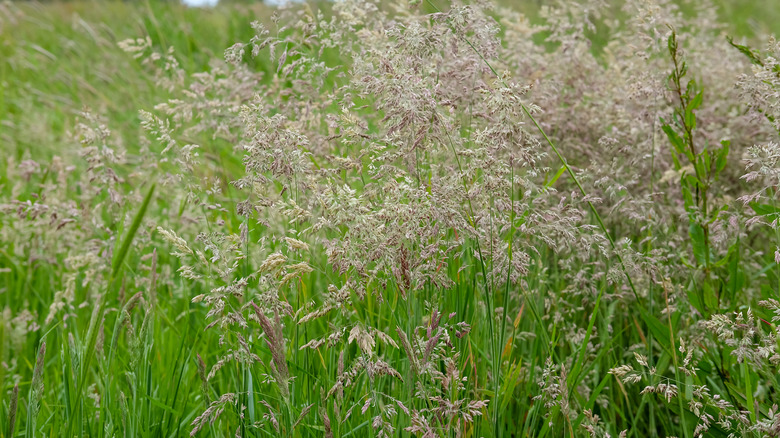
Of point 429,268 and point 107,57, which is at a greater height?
point 107,57

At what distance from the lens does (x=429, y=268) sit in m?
1.62

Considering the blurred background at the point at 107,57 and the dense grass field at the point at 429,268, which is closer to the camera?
the dense grass field at the point at 429,268

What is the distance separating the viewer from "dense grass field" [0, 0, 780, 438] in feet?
5.18

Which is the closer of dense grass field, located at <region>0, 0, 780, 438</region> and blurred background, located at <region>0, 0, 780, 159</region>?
dense grass field, located at <region>0, 0, 780, 438</region>

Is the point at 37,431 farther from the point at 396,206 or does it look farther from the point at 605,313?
the point at 605,313

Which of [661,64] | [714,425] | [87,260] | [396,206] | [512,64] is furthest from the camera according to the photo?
[661,64]

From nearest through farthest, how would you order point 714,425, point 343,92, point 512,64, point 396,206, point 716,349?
point 396,206, point 714,425, point 343,92, point 716,349, point 512,64

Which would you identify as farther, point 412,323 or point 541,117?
point 541,117

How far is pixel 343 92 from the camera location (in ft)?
6.52

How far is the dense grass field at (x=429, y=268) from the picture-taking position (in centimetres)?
158

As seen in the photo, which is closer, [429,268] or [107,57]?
[429,268]

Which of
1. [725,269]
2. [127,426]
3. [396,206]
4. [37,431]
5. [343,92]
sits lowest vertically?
[37,431]

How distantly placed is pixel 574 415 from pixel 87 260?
1804 millimetres

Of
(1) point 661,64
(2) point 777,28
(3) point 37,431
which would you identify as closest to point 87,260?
(3) point 37,431
